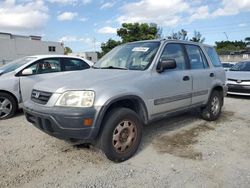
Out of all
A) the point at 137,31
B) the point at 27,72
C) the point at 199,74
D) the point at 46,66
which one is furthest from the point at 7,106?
the point at 137,31

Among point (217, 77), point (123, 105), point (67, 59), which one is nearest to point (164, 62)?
point (123, 105)

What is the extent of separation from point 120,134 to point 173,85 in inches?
55.3

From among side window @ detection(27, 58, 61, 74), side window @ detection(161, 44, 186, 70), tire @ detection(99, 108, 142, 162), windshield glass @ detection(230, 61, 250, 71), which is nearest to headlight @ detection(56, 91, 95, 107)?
tire @ detection(99, 108, 142, 162)

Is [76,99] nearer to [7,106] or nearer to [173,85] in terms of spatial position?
[173,85]

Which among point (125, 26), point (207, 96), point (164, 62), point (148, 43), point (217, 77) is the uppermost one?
point (125, 26)

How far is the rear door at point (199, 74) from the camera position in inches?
202

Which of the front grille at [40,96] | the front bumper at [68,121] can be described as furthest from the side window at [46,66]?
the front bumper at [68,121]

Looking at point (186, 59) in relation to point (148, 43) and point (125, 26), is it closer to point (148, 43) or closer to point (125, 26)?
point (148, 43)

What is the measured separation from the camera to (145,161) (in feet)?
12.5

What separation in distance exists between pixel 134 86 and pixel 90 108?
834 millimetres

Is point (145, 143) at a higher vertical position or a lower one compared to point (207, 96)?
lower

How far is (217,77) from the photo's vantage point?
5836mm

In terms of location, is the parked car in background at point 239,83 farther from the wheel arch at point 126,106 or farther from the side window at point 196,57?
the wheel arch at point 126,106

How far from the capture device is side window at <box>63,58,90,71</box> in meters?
7.07
